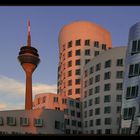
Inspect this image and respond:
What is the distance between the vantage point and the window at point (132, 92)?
4693 cm

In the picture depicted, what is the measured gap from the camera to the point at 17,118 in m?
83.5

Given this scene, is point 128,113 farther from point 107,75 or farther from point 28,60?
point 28,60

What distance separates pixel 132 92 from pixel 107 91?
4476 centimetres

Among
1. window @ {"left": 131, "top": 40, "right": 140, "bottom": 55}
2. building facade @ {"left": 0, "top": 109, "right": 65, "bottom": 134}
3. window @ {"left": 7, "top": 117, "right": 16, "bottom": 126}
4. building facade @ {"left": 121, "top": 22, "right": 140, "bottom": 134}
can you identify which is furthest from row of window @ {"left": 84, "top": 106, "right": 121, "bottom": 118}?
window @ {"left": 131, "top": 40, "right": 140, "bottom": 55}

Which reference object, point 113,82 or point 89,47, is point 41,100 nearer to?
point 89,47

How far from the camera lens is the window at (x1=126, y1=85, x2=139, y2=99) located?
46.9 m

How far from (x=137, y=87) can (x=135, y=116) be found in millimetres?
4004

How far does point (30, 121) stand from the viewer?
8456cm

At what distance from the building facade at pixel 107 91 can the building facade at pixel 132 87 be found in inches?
1576

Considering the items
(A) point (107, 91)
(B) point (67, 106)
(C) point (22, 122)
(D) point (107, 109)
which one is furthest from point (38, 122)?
(B) point (67, 106)

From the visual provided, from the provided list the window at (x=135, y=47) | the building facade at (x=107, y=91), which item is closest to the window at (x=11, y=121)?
the building facade at (x=107, y=91)
